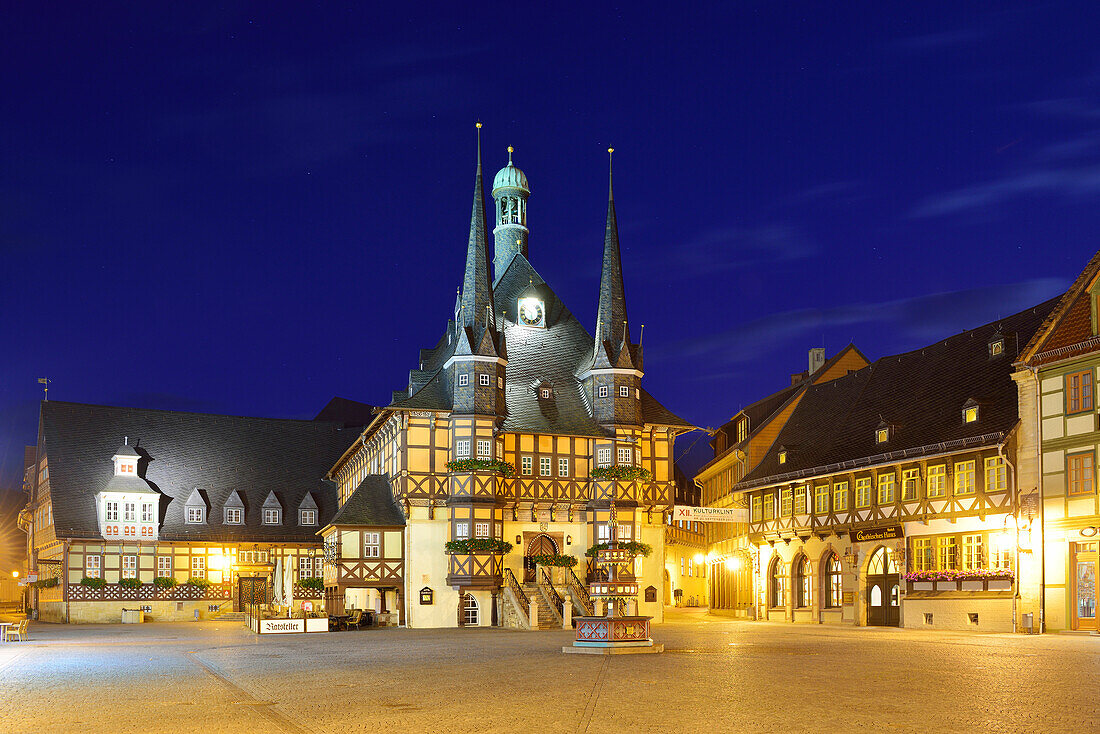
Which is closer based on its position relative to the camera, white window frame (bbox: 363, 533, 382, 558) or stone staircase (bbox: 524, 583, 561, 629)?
stone staircase (bbox: 524, 583, 561, 629)

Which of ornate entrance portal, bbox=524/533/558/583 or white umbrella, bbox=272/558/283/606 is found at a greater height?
ornate entrance portal, bbox=524/533/558/583

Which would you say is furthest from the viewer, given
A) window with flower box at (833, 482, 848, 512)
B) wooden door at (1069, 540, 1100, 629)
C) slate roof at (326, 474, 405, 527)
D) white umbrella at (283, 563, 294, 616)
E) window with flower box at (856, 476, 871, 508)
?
white umbrella at (283, 563, 294, 616)

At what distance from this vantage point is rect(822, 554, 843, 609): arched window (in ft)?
Result: 157

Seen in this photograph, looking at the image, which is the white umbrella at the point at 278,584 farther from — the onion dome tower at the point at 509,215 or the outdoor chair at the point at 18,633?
the outdoor chair at the point at 18,633

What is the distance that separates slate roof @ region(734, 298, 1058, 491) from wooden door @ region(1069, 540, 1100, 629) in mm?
4376

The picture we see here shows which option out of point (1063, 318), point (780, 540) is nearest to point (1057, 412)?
point (1063, 318)

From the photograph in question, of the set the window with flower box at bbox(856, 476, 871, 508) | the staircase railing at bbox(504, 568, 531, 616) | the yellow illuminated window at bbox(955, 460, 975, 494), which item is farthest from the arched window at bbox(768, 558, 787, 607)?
the yellow illuminated window at bbox(955, 460, 975, 494)

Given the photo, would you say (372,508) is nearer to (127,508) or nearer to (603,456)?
(603,456)

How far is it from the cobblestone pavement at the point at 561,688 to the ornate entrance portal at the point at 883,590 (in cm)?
1108

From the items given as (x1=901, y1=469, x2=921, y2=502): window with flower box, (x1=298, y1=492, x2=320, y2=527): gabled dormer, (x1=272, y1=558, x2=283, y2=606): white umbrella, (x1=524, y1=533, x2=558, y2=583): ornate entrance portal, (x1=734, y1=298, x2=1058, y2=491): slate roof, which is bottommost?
(x1=272, y1=558, x2=283, y2=606): white umbrella

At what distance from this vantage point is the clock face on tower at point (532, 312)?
2261 inches

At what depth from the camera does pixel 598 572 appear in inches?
2029

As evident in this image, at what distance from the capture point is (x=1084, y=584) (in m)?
36.1

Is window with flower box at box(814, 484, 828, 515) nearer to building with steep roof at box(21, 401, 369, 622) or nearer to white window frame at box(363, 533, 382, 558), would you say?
white window frame at box(363, 533, 382, 558)
